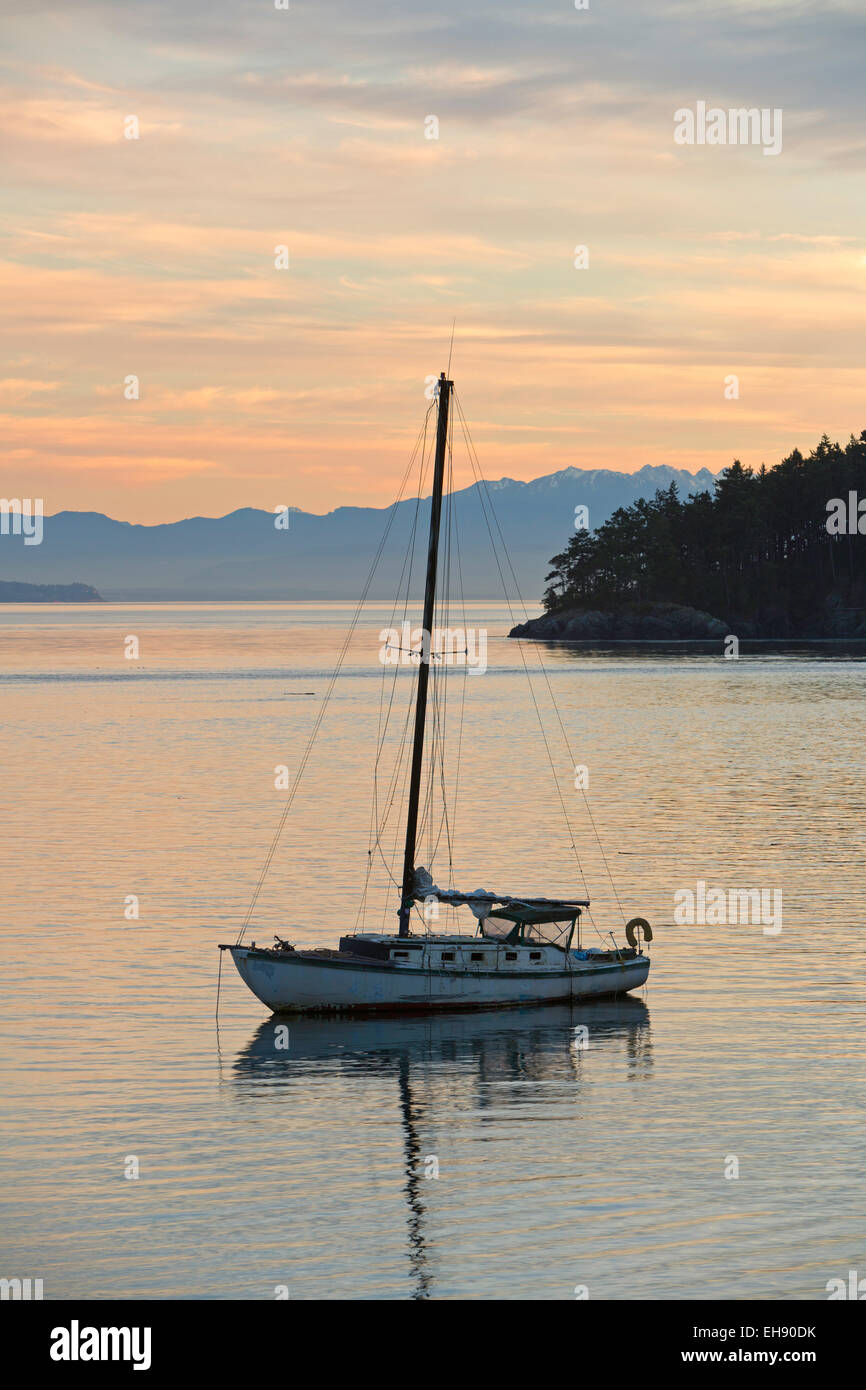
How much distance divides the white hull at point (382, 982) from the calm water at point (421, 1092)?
667 millimetres

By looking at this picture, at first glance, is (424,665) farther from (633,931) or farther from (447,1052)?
(447,1052)

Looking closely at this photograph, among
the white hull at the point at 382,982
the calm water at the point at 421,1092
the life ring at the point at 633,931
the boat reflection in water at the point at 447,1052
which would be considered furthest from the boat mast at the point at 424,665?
the life ring at the point at 633,931

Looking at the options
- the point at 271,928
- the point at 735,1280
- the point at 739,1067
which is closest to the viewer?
the point at 735,1280

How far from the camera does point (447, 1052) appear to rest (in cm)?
3872

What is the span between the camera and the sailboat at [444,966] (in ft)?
135

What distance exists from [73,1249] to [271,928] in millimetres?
26468

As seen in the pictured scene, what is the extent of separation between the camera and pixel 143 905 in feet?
190

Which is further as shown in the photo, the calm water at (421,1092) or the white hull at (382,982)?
the white hull at (382,982)

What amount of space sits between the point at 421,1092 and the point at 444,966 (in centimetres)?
631

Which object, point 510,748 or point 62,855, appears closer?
point 62,855

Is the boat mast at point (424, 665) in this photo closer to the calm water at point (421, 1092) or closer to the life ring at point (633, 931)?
the calm water at point (421, 1092)

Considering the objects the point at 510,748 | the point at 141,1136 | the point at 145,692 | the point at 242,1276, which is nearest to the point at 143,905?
the point at 141,1136

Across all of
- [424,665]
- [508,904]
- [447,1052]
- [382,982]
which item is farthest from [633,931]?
[424,665]
